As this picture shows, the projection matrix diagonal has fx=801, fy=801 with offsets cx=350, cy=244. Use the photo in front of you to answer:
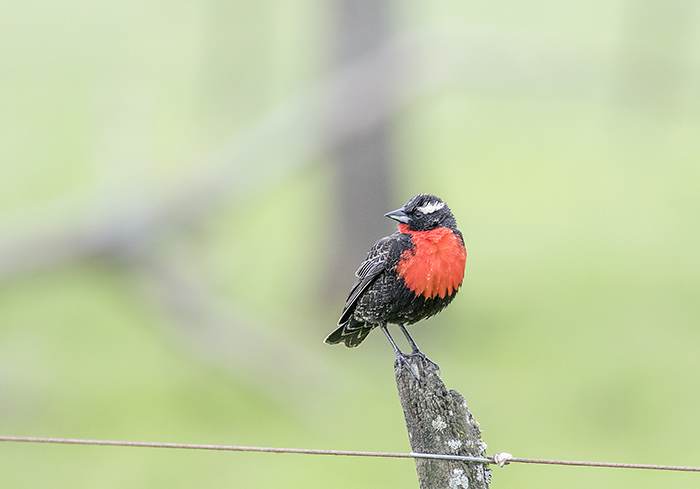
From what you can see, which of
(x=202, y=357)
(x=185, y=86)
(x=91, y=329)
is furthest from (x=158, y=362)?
(x=185, y=86)

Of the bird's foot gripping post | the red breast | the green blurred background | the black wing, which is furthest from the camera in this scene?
the green blurred background

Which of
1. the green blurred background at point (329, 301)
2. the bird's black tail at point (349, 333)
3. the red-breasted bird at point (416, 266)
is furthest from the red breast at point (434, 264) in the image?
the green blurred background at point (329, 301)

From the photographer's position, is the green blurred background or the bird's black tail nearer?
the bird's black tail

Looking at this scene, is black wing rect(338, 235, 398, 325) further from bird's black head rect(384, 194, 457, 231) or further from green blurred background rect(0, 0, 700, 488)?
green blurred background rect(0, 0, 700, 488)

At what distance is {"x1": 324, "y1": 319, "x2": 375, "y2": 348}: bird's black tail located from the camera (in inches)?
121

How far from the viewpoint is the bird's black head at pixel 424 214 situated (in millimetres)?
2723

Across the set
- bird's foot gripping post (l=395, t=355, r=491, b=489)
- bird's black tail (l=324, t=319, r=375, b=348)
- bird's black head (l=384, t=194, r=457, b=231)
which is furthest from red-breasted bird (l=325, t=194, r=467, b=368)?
bird's foot gripping post (l=395, t=355, r=491, b=489)

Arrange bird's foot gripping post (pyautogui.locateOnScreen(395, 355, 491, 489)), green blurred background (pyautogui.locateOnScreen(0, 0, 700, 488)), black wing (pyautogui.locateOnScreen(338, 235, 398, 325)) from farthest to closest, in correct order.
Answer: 1. green blurred background (pyautogui.locateOnScreen(0, 0, 700, 488))
2. black wing (pyautogui.locateOnScreen(338, 235, 398, 325))
3. bird's foot gripping post (pyautogui.locateOnScreen(395, 355, 491, 489))

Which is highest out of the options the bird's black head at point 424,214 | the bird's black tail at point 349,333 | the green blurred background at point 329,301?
the green blurred background at point 329,301

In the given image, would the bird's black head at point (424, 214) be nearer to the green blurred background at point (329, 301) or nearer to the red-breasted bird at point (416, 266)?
the red-breasted bird at point (416, 266)

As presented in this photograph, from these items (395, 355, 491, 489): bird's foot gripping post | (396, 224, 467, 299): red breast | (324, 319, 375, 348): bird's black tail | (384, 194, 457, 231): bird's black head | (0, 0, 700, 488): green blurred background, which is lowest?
(395, 355, 491, 489): bird's foot gripping post

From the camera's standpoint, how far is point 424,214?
2.73 metres

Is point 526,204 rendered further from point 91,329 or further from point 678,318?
point 91,329

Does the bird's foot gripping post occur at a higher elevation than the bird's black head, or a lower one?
lower
